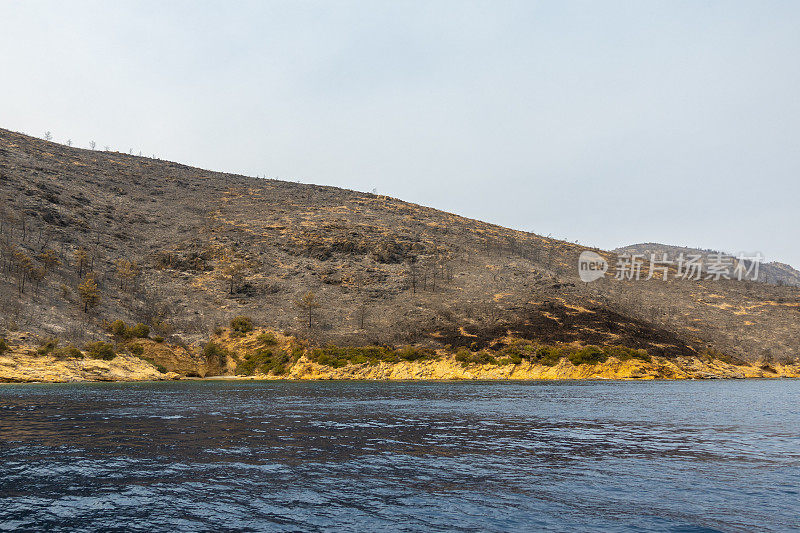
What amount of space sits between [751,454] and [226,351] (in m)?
90.9

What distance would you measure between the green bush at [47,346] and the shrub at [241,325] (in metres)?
32.6

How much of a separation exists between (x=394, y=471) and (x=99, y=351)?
256 feet

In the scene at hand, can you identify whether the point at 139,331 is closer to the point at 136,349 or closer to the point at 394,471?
the point at 136,349

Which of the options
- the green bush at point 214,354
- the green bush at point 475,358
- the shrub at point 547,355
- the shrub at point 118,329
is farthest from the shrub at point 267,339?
the shrub at point 547,355

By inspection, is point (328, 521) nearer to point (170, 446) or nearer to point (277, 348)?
point (170, 446)

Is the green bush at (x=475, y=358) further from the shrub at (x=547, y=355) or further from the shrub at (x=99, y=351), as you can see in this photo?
the shrub at (x=99, y=351)

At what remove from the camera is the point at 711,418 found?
119ft

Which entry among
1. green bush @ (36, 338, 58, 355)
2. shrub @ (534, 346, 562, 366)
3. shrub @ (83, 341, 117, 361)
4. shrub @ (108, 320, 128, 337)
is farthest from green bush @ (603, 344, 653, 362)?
green bush @ (36, 338, 58, 355)

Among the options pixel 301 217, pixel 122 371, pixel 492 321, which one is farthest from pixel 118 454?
pixel 301 217

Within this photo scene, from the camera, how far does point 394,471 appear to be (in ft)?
63.9

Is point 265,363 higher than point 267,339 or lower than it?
lower

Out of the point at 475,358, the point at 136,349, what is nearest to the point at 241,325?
the point at 136,349

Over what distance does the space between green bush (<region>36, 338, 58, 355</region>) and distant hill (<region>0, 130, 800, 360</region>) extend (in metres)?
2.20

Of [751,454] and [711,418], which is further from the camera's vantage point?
[711,418]
